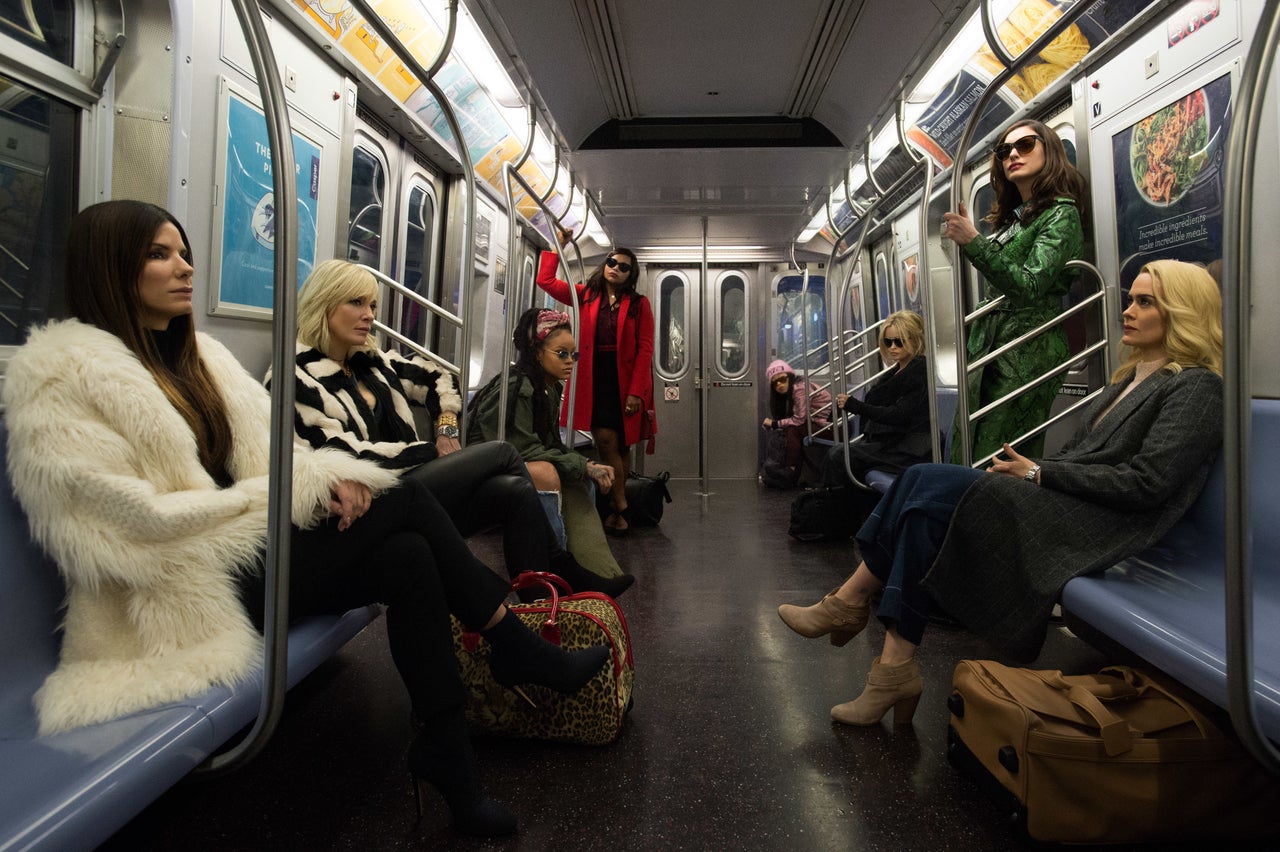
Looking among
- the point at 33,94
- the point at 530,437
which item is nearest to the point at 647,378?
the point at 530,437

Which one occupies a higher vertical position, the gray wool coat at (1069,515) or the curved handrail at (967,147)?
the curved handrail at (967,147)

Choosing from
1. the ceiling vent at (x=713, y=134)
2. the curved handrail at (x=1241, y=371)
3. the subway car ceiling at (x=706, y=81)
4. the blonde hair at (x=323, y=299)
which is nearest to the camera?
the curved handrail at (x=1241, y=371)

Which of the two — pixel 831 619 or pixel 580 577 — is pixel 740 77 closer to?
pixel 580 577

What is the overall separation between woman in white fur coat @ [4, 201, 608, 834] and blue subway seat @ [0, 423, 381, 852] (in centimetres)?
5

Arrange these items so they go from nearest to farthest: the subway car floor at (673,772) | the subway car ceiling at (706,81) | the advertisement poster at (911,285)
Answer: the subway car floor at (673,772) < the subway car ceiling at (706,81) < the advertisement poster at (911,285)

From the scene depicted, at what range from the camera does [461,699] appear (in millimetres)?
1576

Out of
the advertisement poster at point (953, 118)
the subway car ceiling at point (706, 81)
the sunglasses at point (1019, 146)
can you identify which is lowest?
the sunglasses at point (1019, 146)

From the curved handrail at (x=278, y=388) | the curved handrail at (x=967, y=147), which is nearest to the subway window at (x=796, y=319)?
the curved handrail at (x=967, y=147)

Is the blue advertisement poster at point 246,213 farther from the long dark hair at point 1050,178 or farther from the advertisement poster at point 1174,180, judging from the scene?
the advertisement poster at point 1174,180

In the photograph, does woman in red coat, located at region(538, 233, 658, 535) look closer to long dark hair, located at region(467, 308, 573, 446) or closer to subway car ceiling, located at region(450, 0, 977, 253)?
subway car ceiling, located at region(450, 0, 977, 253)

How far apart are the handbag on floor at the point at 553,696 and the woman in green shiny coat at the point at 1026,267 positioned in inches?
70.4

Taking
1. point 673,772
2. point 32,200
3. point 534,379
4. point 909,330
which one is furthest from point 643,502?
point 32,200

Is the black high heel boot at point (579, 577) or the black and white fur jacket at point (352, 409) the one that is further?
the black high heel boot at point (579, 577)

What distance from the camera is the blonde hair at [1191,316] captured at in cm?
197
